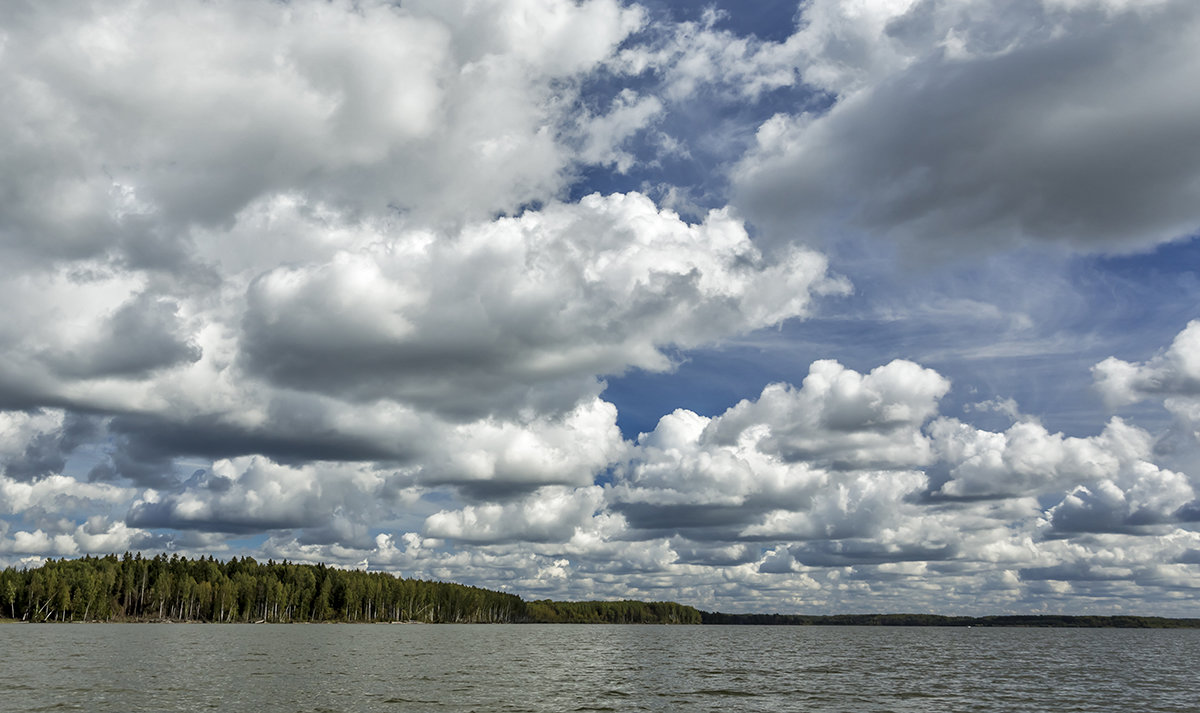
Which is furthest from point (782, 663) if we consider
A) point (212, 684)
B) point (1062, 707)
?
point (212, 684)

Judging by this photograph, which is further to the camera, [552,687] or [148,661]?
[148,661]

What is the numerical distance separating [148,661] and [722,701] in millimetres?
62217

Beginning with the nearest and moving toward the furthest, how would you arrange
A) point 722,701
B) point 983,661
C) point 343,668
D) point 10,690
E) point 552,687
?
point 10,690
point 722,701
point 552,687
point 343,668
point 983,661

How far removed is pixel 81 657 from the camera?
88.1m

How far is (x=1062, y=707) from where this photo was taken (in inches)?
2498

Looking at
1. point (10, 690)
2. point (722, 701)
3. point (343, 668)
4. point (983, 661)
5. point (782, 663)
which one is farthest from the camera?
point (983, 661)

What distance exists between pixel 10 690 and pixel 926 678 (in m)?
83.7

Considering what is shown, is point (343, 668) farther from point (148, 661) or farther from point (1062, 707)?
point (1062, 707)

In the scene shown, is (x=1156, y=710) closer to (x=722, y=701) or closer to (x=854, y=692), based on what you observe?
(x=854, y=692)

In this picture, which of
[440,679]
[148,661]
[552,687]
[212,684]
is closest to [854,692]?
[552,687]

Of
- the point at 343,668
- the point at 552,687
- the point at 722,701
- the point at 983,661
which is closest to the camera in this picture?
the point at 722,701

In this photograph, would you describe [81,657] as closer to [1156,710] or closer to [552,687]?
[552,687]

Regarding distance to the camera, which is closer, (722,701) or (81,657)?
(722,701)

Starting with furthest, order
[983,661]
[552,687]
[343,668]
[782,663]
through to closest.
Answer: [983,661], [782,663], [343,668], [552,687]
